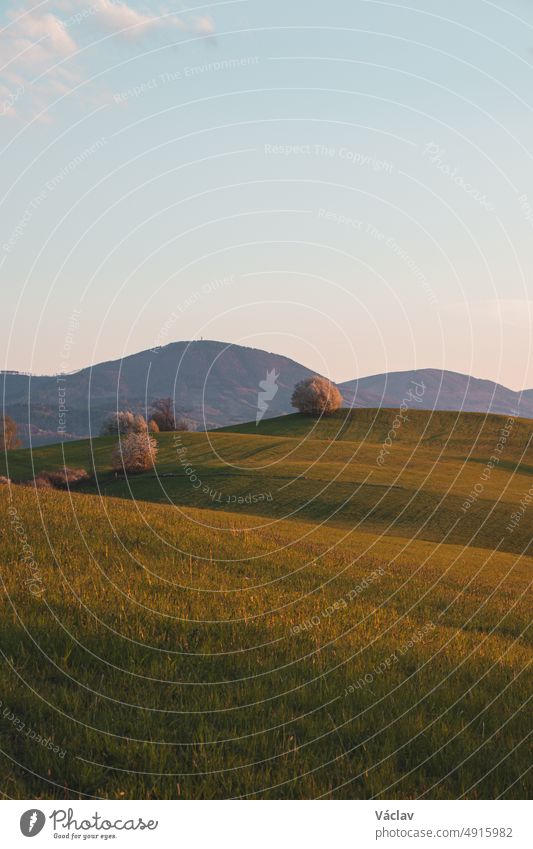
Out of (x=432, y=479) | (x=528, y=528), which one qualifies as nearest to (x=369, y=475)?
(x=432, y=479)

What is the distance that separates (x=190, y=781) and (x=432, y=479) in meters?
50.2

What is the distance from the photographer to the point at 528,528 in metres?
42.4

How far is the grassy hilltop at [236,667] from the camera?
5.80 m

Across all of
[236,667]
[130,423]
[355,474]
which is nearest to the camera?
[236,667]

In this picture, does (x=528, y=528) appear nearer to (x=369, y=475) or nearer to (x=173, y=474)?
(x=369, y=475)

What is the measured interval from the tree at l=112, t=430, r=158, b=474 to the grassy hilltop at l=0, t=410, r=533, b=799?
44694mm

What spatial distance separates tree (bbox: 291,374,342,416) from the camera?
314 feet

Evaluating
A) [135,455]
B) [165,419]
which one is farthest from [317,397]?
[135,455]

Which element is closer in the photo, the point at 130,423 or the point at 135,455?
the point at 135,455

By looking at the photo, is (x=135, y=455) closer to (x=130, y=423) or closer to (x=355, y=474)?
(x=355, y=474)

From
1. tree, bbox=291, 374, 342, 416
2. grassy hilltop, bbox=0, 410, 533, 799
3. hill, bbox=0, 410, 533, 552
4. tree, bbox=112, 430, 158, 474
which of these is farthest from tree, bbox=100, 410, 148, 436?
grassy hilltop, bbox=0, 410, 533, 799

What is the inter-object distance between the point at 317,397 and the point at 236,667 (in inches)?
3495

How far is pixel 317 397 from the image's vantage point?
95875 mm
